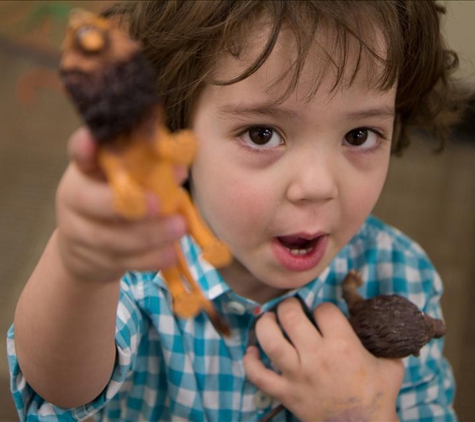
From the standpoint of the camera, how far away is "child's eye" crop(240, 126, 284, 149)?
588 millimetres

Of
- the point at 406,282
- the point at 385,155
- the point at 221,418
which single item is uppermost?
the point at 385,155

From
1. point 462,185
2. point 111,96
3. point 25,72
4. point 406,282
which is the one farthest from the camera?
point 25,72

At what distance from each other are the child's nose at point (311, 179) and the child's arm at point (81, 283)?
0.18 meters

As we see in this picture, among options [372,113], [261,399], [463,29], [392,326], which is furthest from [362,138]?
[463,29]

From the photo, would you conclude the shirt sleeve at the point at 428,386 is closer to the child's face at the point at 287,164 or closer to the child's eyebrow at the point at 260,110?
the child's face at the point at 287,164

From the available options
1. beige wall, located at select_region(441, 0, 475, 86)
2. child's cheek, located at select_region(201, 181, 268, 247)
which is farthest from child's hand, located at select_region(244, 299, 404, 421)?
beige wall, located at select_region(441, 0, 475, 86)

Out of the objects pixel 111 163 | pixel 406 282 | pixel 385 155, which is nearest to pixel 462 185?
pixel 406 282

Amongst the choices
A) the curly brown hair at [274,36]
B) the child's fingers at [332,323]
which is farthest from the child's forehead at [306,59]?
the child's fingers at [332,323]

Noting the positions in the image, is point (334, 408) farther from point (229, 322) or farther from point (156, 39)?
point (156, 39)

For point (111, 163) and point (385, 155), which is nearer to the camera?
point (111, 163)

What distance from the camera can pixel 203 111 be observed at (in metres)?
0.62

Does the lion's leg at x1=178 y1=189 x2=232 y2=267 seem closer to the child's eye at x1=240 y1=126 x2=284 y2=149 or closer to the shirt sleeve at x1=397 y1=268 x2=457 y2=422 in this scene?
the child's eye at x1=240 y1=126 x2=284 y2=149

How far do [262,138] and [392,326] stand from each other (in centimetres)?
21

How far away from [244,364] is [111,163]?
0.41m
